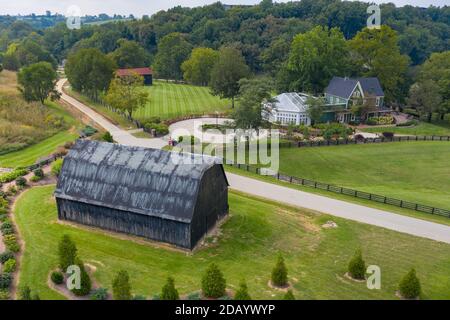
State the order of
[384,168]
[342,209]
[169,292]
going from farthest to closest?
[384,168]
[342,209]
[169,292]

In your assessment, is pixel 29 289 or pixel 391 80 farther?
pixel 391 80

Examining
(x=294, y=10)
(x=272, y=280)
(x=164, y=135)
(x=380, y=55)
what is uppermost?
(x=294, y=10)

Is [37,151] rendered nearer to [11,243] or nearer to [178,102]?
[11,243]

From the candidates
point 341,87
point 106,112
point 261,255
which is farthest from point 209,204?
point 341,87

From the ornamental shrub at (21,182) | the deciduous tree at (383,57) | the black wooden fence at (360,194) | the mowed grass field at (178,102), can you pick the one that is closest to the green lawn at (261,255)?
the ornamental shrub at (21,182)

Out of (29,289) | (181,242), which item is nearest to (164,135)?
(181,242)

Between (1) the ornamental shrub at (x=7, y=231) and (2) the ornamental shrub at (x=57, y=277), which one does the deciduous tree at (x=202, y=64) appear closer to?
(1) the ornamental shrub at (x=7, y=231)

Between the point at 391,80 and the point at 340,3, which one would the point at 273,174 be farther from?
the point at 340,3
